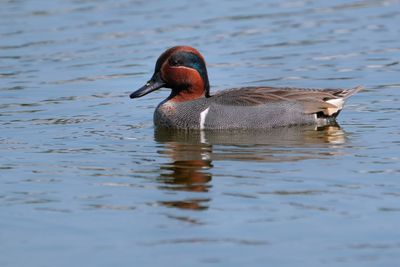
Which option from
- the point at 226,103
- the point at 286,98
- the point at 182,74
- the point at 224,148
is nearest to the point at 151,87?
the point at 182,74

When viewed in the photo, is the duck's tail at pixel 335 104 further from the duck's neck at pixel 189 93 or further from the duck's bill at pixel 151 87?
the duck's bill at pixel 151 87

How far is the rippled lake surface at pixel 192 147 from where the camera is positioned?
28.7ft

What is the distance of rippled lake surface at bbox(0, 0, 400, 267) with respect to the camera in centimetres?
873

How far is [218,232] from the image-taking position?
352 inches

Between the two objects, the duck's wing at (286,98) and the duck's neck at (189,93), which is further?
the duck's neck at (189,93)

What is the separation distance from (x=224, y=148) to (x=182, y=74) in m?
1.88

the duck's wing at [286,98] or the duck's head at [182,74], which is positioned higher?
the duck's head at [182,74]

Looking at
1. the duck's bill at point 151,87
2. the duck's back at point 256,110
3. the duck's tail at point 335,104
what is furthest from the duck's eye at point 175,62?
the duck's tail at point 335,104

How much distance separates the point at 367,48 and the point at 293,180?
26.4 ft

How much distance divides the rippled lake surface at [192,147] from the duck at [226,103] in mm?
226

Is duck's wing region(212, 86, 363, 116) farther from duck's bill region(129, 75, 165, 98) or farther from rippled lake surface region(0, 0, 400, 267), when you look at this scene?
duck's bill region(129, 75, 165, 98)

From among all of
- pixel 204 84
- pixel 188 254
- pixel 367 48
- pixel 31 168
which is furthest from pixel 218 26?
pixel 188 254

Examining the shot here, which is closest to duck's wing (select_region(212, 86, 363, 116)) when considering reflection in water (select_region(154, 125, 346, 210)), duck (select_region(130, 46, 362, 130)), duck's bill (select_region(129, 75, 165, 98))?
duck (select_region(130, 46, 362, 130))

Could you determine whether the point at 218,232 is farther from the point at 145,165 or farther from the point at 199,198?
the point at 145,165
